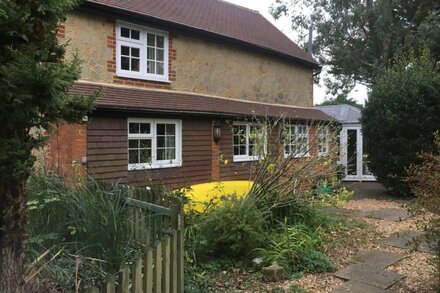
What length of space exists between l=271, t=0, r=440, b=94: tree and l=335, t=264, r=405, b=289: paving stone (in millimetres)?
19743

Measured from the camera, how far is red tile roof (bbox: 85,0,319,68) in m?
11.2

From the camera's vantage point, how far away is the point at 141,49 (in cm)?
1132

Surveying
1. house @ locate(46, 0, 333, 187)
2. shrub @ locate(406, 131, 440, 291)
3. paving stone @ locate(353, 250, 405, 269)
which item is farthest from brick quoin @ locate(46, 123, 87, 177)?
shrub @ locate(406, 131, 440, 291)

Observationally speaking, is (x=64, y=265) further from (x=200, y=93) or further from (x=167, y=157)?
(x=200, y=93)

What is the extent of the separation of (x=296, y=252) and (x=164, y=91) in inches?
293

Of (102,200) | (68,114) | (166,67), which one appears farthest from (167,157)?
(68,114)

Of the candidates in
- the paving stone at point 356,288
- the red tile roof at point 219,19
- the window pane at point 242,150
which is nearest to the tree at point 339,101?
the red tile roof at point 219,19

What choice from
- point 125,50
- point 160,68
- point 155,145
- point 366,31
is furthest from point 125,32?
point 366,31

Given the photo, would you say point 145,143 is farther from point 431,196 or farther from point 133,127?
point 431,196

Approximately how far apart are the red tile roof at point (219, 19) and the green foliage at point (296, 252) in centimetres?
708

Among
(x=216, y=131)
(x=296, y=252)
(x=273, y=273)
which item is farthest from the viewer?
(x=216, y=131)

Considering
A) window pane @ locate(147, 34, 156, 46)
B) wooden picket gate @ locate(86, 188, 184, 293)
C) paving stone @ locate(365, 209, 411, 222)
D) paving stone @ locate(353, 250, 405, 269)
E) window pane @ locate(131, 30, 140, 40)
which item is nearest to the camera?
wooden picket gate @ locate(86, 188, 184, 293)

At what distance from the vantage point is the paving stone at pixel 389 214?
9289mm

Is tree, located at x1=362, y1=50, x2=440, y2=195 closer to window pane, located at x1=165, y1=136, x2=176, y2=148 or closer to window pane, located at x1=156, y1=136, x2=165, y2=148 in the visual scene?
window pane, located at x1=165, y1=136, x2=176, y2=148
